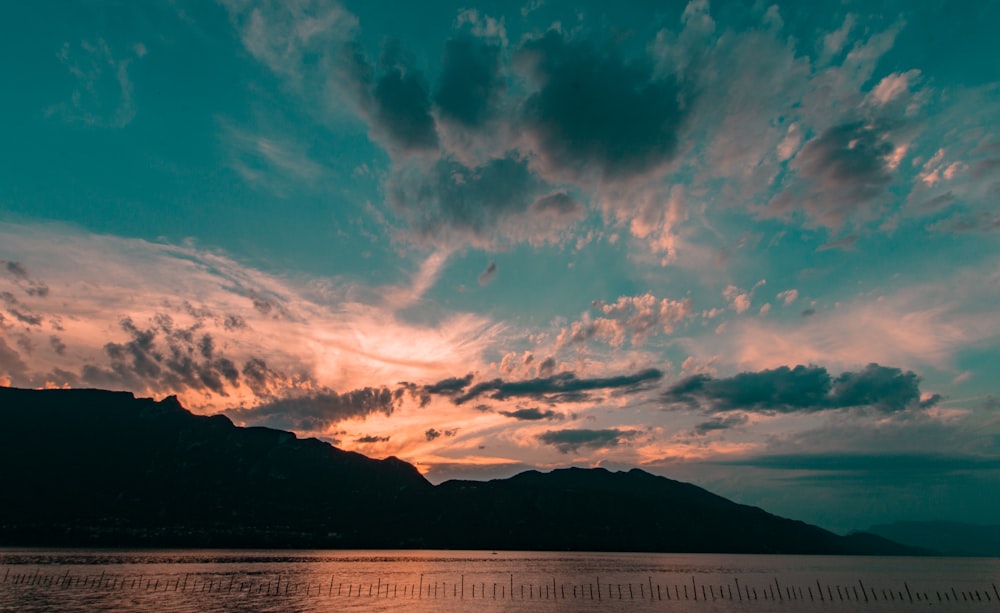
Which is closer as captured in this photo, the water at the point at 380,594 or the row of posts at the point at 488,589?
the water at the point at 380,594

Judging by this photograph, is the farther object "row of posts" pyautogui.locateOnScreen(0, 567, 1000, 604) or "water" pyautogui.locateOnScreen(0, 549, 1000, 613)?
"row of posts" pyautogui.locateOnScreen(0, 567, 1000, 604)

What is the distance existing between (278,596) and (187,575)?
64.8 metres

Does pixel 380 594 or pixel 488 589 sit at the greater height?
pixel 488 589

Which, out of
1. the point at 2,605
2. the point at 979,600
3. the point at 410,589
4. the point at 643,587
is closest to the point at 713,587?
the point at 643,587

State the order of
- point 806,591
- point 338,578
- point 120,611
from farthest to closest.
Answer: point 338,578, point 806,591, point 120,611

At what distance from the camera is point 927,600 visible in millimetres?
164875

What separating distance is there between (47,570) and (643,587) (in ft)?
628

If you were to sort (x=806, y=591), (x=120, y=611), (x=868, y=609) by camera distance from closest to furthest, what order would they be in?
(x=120, y=611)
(x=868, y=609)
(x=806, y=591)

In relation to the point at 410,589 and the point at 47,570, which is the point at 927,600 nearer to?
the point at 410,589

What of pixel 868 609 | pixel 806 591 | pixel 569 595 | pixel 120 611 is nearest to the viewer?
pixel 120 611

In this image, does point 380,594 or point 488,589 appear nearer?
point 380,594

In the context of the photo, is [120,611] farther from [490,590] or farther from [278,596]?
[490,590]

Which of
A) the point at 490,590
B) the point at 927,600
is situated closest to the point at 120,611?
the point at 490,590

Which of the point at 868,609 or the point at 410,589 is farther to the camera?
the point at 410,589
